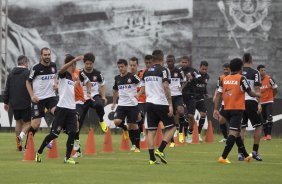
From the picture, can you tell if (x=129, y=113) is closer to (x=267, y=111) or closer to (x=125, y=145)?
(x=125, y=145)

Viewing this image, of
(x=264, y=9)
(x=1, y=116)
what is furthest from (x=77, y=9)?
(x=1, y=116)

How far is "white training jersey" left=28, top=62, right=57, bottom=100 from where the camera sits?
20.8m

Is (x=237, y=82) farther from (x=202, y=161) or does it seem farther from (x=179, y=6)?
(x=179, y=6)

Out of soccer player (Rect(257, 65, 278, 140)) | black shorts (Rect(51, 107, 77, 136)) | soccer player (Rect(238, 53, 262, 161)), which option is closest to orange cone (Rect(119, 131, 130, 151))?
soccer player (Rect(238, 53, 262, 161))

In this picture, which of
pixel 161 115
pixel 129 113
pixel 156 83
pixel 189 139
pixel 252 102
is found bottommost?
pixel 189 139

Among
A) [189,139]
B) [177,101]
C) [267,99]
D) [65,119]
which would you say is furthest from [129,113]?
[267,99]

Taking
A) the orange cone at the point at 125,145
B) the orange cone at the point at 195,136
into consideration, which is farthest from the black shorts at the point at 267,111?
the orange cone at the point at 125,145

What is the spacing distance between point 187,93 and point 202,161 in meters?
7.64

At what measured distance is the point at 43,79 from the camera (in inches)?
828

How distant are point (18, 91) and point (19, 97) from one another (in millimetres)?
187

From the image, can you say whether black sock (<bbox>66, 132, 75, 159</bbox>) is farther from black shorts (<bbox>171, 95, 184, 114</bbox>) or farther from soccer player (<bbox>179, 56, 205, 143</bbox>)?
soccer player (<bbox>179, 56, 205, 143</bbox>)

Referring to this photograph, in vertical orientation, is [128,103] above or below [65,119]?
above

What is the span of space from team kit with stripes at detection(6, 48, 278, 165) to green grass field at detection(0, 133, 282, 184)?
0.49 meters

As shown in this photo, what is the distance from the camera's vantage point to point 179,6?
51.8 metres
